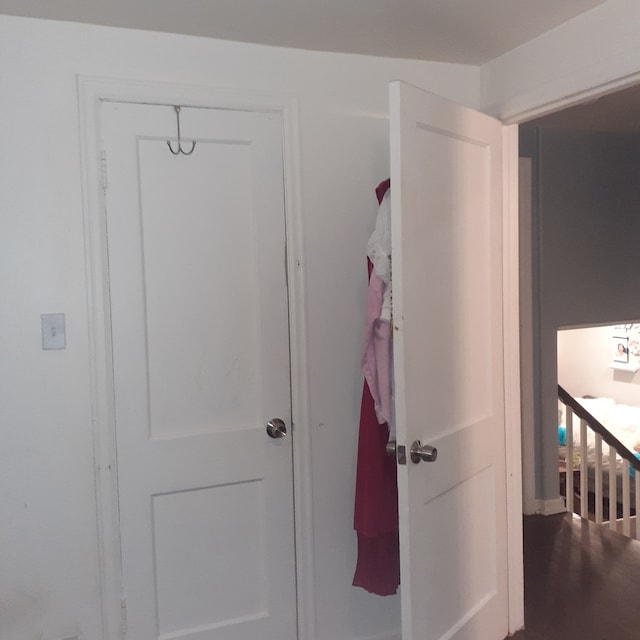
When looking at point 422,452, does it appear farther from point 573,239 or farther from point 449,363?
point 573,239

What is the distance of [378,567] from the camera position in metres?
2.16

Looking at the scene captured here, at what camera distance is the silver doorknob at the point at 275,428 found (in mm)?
2199

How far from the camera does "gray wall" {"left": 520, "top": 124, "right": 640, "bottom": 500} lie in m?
3.74

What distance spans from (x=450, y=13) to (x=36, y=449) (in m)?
1.82

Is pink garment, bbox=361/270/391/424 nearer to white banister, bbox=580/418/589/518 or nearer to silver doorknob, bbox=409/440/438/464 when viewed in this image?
silver doorknob, bbox=409/440/438/464

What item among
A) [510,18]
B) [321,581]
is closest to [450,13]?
[510,18]

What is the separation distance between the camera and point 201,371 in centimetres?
213

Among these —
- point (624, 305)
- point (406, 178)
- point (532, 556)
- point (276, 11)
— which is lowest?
point (532, 556)

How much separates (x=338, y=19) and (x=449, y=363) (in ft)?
3.64

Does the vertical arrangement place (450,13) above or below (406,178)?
above

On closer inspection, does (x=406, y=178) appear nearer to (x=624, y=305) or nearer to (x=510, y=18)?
(x=510, y=18)

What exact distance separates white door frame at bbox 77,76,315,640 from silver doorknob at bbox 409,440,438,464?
530mm

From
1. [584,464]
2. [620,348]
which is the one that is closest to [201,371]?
[584,464]

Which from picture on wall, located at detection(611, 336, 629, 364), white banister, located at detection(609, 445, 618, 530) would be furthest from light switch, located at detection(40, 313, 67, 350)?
picture on wall, located at detection(611, 336, 629, 364)
